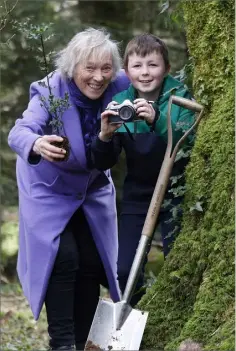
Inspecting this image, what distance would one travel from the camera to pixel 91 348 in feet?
14.1

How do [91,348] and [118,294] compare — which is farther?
[118,294]

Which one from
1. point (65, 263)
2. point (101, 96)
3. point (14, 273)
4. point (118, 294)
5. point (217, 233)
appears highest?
point (101, 96)

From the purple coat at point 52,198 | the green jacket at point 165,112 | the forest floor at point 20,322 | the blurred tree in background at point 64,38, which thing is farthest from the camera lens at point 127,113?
the blurred tree in background at point 64,38

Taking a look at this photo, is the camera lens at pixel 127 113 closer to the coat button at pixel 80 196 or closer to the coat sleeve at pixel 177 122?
the coat sleeve at pixel 177 122

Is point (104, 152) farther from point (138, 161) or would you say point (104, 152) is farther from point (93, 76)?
point (93, 76)

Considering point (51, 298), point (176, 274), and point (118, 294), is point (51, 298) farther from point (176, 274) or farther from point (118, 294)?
point (176, 274)

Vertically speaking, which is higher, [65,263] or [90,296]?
[65,263]

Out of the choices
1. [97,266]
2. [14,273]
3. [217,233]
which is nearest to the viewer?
[217,233]

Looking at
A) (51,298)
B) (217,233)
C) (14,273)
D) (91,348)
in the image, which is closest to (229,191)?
(217,233)

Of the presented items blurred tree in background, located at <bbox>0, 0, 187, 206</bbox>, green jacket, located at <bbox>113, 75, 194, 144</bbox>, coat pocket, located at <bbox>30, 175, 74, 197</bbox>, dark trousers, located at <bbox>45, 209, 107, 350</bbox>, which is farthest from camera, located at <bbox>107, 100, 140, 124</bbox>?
blurred tree in background, located at <bbox>0, 0, 187, 206</bbox>

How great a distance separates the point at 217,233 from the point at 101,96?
4.18 feet

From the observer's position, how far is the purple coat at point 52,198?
189 inches

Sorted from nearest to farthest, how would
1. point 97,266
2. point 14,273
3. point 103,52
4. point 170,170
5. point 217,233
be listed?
point 217,233
point 170,170
point 103,52
point 97,266
point 14,273

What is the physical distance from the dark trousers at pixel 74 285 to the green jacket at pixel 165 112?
782 mm
